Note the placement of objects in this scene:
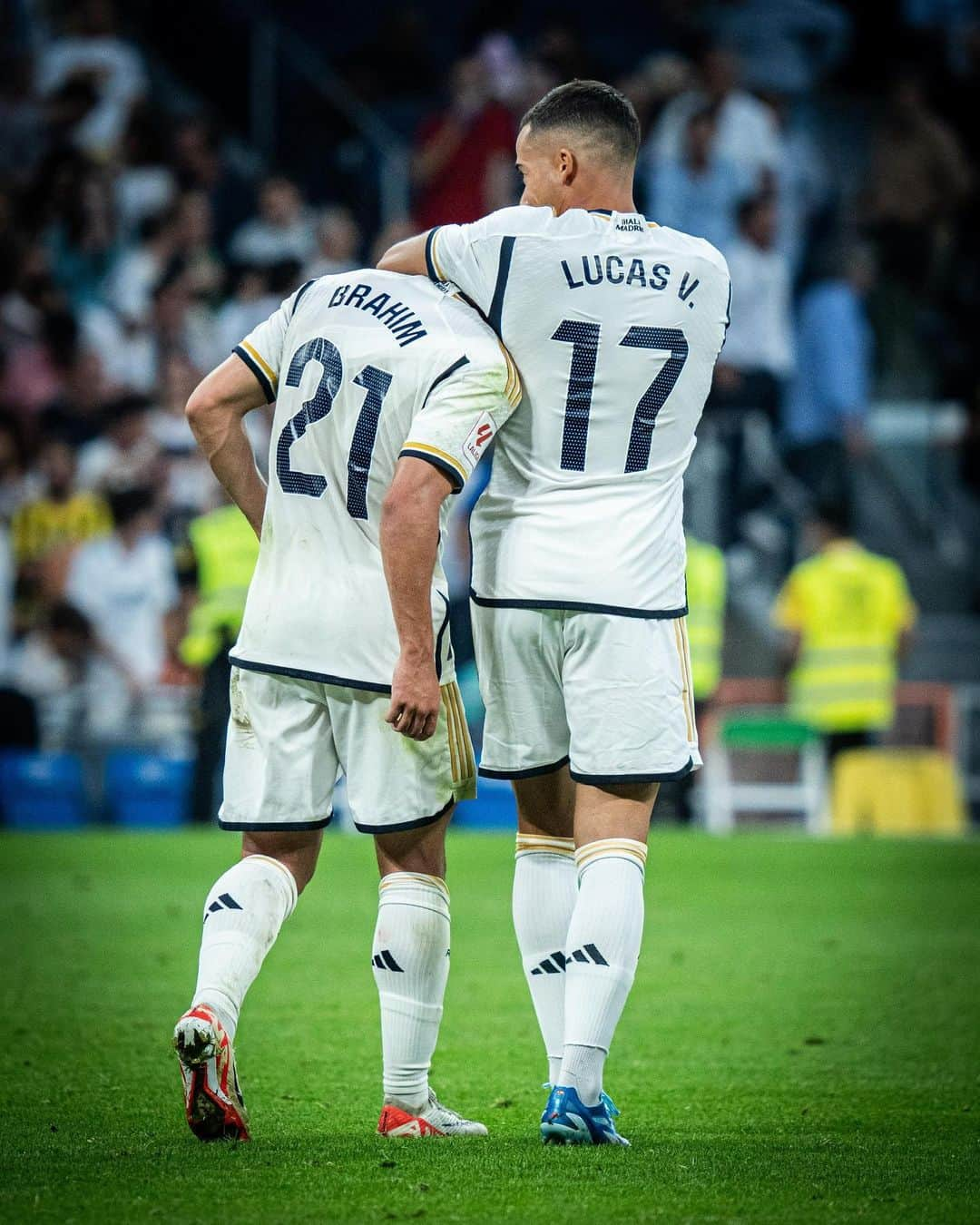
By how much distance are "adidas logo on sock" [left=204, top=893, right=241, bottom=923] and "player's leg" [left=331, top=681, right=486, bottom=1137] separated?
317 mm

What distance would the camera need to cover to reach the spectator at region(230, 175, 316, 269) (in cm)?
1548

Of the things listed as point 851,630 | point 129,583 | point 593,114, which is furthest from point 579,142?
point 129,583

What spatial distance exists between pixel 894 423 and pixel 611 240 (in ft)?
36.9

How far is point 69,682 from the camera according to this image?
13.6 metres

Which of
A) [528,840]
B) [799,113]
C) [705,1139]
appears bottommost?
[705,1139]

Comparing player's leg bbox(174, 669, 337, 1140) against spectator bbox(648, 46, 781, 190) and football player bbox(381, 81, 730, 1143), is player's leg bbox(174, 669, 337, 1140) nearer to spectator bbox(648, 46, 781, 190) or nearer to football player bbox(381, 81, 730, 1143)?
football player bbox(381, 81, 730, 1143)

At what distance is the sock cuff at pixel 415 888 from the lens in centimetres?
431

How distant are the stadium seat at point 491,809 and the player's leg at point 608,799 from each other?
8422 mm

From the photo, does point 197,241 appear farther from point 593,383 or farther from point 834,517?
point 593,383

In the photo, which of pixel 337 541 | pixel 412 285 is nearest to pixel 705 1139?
pixel 337 541

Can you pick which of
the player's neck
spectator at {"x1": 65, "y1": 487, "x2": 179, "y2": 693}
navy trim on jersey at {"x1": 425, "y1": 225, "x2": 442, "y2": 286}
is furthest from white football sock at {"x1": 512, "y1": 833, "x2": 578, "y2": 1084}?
spectator at {"x1": 65, "y1": 487, "x2": 179, "y2": 693}

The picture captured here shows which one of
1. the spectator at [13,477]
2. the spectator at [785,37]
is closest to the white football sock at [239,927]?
the spectator at [13,477]

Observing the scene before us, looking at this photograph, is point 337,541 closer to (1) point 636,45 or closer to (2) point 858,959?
(2) point 858,959

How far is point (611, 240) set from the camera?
14.1 ft
